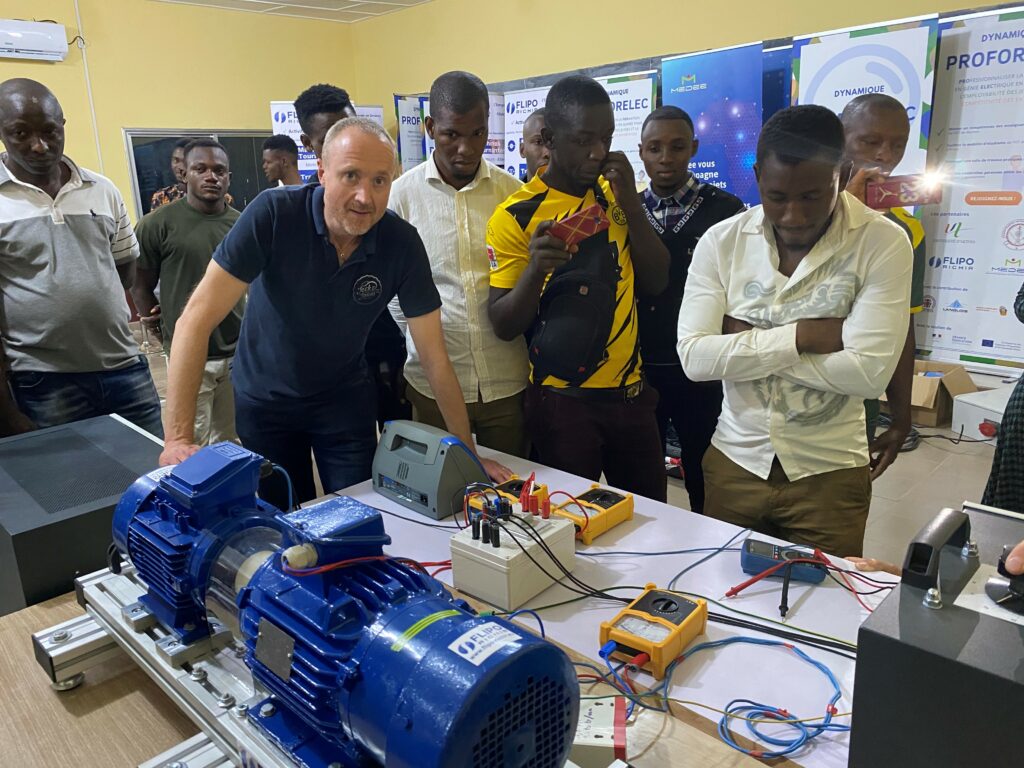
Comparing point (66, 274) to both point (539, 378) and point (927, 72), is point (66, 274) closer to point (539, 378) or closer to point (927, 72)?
point (539, 378)

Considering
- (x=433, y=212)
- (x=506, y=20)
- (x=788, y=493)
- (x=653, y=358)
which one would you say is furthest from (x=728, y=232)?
(x=506, y=20)

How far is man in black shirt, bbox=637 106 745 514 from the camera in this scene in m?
2.16

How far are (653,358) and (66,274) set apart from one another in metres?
1.77

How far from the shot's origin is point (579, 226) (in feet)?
5.76

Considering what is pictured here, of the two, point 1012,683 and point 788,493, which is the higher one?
point 1012,683

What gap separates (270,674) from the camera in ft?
2.70

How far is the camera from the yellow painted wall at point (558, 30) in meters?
4.31

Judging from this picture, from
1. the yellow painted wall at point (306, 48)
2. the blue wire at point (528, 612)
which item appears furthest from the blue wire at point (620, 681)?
the yellow painted wall at point (306, 48)

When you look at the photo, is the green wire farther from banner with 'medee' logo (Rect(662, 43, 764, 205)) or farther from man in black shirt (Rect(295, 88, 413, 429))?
banner with 'medee' logo (Rect(662, 43, 764, 205))

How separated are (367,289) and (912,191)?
3328mm

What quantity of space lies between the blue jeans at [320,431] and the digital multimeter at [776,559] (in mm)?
1002

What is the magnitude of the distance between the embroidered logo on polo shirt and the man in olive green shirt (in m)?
1.52

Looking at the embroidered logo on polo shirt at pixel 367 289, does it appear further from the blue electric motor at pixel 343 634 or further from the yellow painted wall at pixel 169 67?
the yellow painted wall at pixel 169 67

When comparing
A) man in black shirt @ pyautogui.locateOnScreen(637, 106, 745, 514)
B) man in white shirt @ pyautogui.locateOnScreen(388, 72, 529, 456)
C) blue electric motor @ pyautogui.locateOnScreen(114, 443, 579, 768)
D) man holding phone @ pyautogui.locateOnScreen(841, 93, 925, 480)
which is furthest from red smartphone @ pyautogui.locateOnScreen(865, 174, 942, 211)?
blue electric motor @ pyautogui.locateOnScreen(114, 443, 579, 768)
